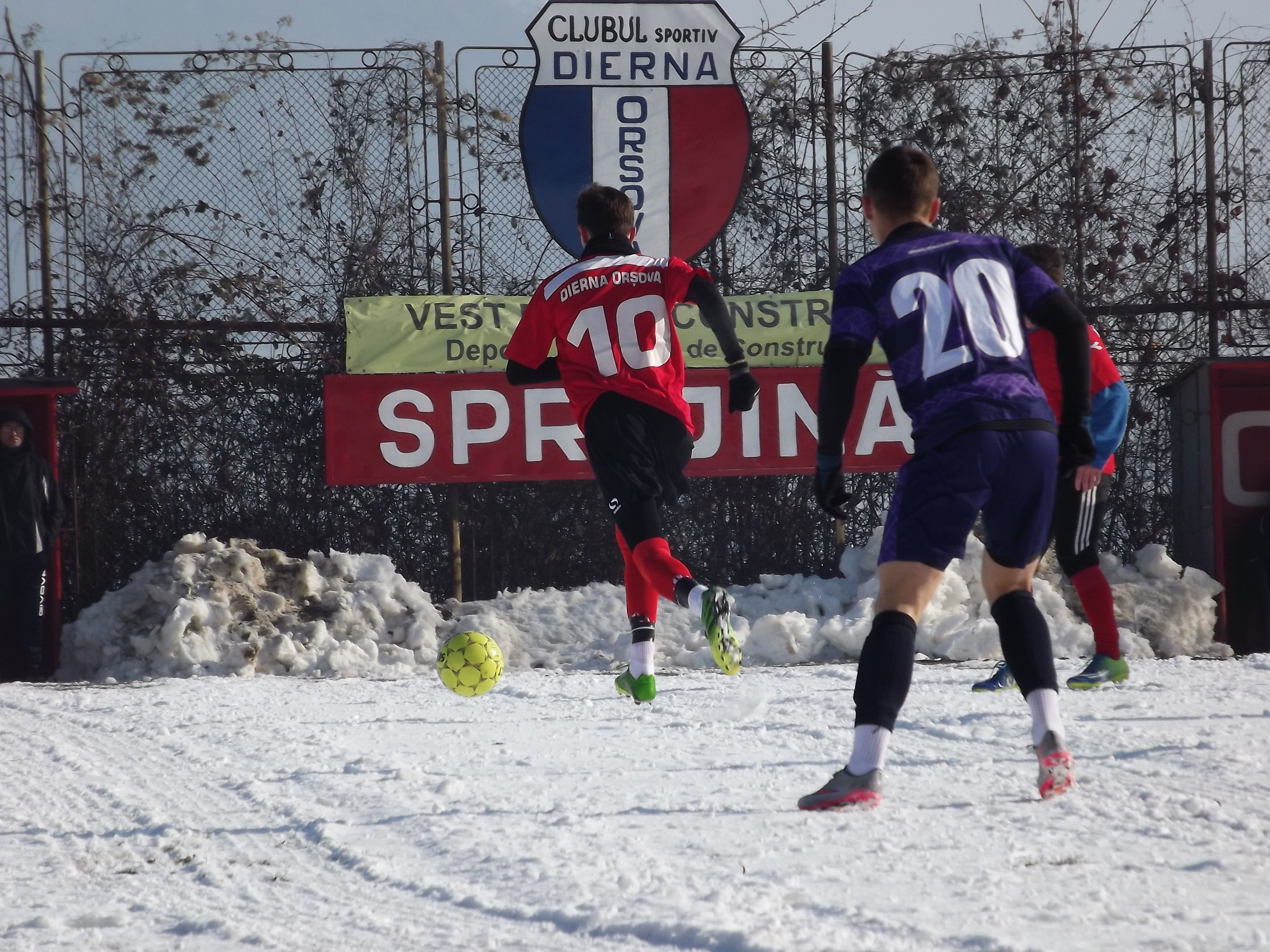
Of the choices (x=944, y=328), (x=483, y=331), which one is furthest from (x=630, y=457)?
(x=483, y=331)

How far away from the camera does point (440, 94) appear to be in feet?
29.0

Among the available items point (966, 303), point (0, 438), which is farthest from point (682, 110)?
point (966, 303)

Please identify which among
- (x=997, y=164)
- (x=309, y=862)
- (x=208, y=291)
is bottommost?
(x=309, y=862)

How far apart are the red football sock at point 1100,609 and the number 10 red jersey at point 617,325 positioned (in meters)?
1.91

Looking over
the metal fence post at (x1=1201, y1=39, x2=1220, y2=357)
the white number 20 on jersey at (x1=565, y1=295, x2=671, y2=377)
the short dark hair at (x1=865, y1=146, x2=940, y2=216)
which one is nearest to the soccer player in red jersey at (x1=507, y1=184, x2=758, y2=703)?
the white number 20 on jersey at (x1=565, y1=295, x2=671, y2=377)

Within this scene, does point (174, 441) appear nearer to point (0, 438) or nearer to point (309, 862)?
point (0, 438)

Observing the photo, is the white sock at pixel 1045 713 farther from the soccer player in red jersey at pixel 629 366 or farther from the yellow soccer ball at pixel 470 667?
the yellow soccer ball at pixel 470 667

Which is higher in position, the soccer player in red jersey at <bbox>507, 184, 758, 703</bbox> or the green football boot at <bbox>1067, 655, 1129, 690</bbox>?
the soccer player in red jersey at <bbox>507, 184, 758, 703</bbox>

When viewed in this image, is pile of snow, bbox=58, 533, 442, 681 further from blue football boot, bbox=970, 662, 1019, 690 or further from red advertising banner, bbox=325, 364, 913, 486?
blue football boot, bbox=970, 662, 1019, 690

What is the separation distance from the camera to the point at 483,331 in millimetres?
8594

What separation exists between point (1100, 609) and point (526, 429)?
14.7 ft

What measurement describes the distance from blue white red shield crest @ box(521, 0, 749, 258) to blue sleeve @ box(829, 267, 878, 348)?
231 inches

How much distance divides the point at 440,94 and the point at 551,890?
7.54 m

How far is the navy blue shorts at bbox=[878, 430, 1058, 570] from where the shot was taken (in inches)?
112
